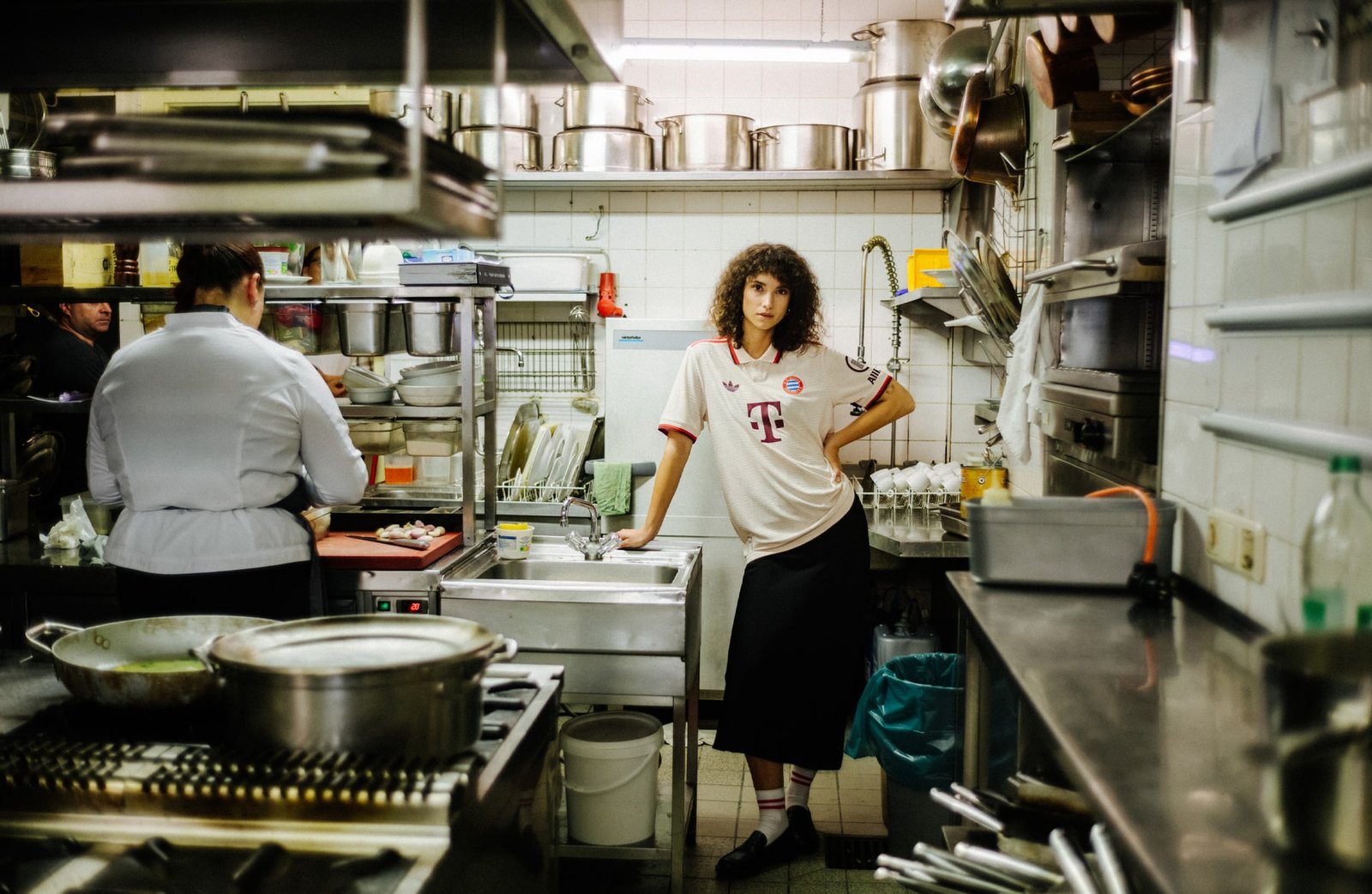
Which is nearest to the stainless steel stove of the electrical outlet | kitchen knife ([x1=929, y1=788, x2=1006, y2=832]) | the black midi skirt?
kitchen knife ([x1=929, y1=788, x2=1006, y2=832])

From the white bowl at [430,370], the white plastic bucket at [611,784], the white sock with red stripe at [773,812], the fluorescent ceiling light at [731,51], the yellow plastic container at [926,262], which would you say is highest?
the fluorescent ceiling light at [731,51]

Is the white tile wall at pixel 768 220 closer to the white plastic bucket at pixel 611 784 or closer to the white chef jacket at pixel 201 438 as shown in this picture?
the white plastic bucket at pixel 611 784

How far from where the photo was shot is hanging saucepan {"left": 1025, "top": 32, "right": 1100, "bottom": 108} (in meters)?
3.00

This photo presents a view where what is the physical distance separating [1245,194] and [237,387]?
217 cm

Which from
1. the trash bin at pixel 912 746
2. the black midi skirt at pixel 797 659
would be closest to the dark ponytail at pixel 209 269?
the black midi skirt at pixel 797 659

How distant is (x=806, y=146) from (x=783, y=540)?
2041 mm

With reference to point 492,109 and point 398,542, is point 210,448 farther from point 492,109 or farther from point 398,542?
point 492,109

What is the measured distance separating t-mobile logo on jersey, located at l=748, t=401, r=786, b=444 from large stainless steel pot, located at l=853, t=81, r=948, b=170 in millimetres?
1702

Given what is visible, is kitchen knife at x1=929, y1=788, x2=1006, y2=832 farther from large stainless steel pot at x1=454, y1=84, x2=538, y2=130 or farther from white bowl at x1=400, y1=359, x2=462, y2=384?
large stainless steel pot at x1=454, y1=84, x2=538, y2=130

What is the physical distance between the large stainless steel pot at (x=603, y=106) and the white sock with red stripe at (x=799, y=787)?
9.12ft

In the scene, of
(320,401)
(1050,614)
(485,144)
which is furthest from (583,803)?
(485,144)

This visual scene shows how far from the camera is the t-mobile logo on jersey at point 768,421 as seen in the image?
3.19 m

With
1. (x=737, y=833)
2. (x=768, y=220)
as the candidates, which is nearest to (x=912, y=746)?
(x=737, y=833)

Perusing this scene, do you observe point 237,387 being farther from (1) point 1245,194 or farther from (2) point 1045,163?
(2) point 1045,163
